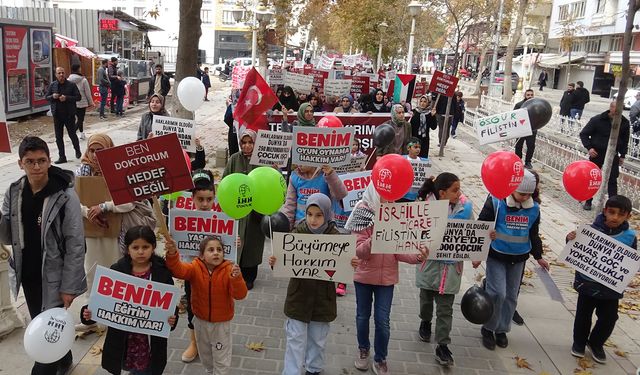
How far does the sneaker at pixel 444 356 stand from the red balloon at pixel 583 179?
2.04 meters

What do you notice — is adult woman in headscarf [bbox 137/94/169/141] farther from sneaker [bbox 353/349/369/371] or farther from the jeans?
sneaker [bbox 353/349/369/371]

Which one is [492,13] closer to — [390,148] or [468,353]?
[390,148]

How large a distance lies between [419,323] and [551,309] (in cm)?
173

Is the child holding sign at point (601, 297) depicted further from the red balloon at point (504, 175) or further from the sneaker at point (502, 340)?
the red balloon at point (504, 175)

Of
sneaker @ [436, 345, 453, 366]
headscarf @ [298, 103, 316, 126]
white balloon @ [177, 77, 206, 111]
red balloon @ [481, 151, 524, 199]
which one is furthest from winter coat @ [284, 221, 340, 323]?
headscarf @ [298, 103, 316, 126]

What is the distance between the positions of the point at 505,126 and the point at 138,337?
4.61 metres

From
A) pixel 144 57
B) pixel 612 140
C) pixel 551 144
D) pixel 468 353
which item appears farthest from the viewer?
pixel 144 57

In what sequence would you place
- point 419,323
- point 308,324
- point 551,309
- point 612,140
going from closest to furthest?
point 308,324 < point 419,323 < point 551,309 < point 612,140

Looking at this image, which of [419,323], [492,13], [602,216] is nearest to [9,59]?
[419,323]

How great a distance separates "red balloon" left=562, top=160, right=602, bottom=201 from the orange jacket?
135 inches

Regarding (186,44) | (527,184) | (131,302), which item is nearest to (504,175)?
(527,184)

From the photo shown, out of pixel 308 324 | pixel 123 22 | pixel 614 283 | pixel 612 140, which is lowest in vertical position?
pixel 308 324

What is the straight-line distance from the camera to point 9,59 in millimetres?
16047

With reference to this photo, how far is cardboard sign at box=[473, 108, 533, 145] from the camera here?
244 inches
